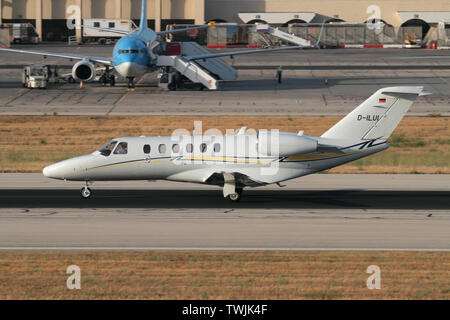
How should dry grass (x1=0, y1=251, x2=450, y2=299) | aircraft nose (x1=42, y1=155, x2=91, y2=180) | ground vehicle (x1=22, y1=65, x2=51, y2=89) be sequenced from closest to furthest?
1. dry grass (x1=0, y1=251, x2=450, y2=299)
2. aircraft nose (x1=42, y1=155, x2=91, y2=180)
3. ground vehicle (x1=22, y1=65, x2=51, y2=89)

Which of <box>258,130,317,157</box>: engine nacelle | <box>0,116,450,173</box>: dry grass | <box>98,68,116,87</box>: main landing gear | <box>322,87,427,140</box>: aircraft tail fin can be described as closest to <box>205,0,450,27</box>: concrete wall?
<box>98,68,116,87</box>: main landing gear

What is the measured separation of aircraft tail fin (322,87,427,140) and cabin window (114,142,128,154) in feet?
27.6

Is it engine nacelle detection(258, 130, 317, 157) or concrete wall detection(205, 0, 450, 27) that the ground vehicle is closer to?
engine nacelle detection(258, 130, 317, 157)

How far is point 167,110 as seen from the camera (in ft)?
204

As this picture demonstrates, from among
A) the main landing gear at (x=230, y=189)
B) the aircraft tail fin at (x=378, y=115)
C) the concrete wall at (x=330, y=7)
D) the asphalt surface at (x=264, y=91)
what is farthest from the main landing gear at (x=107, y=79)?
the concrete wall at (x=330, y=7)

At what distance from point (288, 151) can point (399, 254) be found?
8.82 metres

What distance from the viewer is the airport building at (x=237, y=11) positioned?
126688 mm

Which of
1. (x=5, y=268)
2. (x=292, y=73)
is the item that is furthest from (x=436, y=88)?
(x=5, y=268)

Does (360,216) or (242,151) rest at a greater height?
(242,151)

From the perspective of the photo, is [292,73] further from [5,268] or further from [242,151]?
[5,268]

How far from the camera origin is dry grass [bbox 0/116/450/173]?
147 feet

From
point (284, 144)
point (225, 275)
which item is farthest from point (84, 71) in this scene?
point (225, 275)

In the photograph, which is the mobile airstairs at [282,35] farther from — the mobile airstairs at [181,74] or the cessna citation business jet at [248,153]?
the cessna citation business jet at [248,153]

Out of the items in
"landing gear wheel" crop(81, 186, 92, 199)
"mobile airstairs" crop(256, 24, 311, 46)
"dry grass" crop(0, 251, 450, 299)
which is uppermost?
"mobile airstairs" crop(256, 24, 311, 46)
